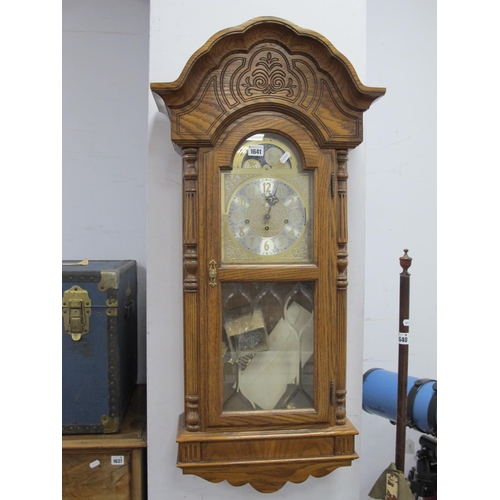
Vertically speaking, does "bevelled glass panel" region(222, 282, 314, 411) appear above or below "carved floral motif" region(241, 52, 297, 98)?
below

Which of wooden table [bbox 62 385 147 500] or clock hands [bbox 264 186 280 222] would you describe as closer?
clock hands [bbox 264 186 280 222]

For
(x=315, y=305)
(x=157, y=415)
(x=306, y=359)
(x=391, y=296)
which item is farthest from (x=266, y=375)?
(x=391, y=296)

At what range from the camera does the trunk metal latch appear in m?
1.68

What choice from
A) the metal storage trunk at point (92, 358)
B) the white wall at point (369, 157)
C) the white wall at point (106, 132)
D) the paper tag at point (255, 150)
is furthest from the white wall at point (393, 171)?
the metal storage trunk at point (92, 358)

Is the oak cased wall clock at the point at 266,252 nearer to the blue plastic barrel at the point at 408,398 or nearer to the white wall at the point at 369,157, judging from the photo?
the blue plastic barrel at the point at 408,398

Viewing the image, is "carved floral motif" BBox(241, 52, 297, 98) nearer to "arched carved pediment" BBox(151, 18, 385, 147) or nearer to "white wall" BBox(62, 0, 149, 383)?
"arched carved pediment" BBox(151, 18, 385, 147)

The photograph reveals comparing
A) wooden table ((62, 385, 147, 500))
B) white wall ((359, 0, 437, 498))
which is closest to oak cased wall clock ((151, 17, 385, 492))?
wooden table ((62, 385, 147, 500))

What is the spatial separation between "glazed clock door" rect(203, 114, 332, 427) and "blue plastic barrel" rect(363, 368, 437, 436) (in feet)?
1.79

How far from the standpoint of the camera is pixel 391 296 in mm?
2316

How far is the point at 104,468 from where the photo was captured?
1.67 meters

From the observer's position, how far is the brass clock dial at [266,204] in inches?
56.4

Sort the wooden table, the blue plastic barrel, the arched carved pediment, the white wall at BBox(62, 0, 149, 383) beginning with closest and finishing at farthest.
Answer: the arched carved pediment → the wooden table → the blue plastic barrel → the white wall at BBox(62, 0, 149, 383)

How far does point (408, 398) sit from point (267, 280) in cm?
86

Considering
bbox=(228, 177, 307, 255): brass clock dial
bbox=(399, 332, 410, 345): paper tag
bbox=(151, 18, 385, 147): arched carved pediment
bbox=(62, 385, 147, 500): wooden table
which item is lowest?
bbox=(62, 385, 147, 500): wooden table
